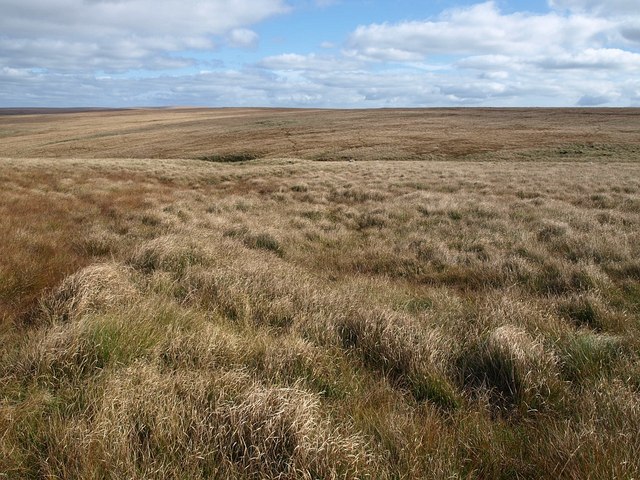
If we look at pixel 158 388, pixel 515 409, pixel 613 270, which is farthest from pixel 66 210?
pixel 613 270

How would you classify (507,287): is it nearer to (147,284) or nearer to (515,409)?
(515,409)

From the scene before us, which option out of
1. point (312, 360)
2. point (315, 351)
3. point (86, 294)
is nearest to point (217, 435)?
point (312, 360)

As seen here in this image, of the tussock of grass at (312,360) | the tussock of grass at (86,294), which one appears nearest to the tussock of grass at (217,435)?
the tussock of grass at (312,360)

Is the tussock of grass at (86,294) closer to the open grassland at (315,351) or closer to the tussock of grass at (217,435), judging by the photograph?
the open grassland at (315,351)

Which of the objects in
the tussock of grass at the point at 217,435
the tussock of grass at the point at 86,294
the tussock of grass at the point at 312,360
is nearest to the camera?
the tussock of grass at the point at 217,435

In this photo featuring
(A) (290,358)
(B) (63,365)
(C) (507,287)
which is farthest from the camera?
(C) (507,287)

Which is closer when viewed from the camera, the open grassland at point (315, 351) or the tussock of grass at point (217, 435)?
the tussock of grass at point (217, 435)

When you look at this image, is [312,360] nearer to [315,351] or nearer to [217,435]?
[315,351]

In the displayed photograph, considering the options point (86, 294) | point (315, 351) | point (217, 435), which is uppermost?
point (86, 294)

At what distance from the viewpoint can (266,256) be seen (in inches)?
312

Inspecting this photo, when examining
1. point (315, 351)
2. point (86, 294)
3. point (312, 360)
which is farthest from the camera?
point (86, 294)

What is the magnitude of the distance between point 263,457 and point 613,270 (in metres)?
7.29

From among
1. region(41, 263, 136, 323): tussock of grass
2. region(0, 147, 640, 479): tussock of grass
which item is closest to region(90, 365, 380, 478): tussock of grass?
region(0, 147, 640, 479): tussock of grass

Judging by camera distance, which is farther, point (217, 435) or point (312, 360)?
point (312, 360)
